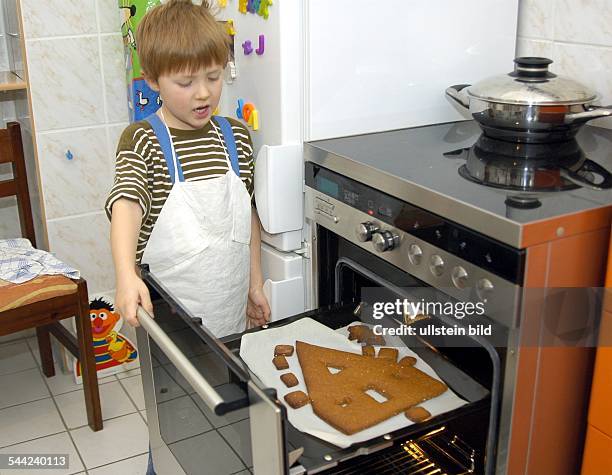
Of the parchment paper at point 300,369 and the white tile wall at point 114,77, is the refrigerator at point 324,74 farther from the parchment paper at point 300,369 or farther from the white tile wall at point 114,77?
the white tile wall at point 114,77

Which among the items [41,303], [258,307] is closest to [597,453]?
[258,307]

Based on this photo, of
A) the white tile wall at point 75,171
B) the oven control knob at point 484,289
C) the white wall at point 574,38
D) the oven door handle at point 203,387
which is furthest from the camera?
the white tile wall at point 75,171

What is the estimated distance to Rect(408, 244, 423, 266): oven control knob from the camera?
115 centimetres

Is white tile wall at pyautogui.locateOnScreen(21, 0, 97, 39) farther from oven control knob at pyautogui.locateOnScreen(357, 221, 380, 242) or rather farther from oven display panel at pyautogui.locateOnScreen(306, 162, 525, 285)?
oven control knob at pyautogui.locateOnScreen(357, 221, 380, 242)

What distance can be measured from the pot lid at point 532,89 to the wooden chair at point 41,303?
1251mm

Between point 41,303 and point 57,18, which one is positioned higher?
point 57,18

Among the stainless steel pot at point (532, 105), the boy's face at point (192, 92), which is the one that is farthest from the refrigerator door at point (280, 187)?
the stainless steel pot at point (532, 105)

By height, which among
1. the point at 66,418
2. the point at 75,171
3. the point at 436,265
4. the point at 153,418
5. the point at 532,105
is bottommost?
the point at 66,418

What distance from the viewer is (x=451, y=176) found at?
1.17 m

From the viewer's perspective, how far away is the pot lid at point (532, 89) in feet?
3.92

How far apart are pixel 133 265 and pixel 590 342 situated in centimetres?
78

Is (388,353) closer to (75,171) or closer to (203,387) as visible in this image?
(203,387)

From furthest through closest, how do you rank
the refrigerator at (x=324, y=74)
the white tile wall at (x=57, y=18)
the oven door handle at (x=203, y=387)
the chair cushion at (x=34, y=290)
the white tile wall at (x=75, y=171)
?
1. the white tile wall at (x=75, y=171)
2. the white tile wall at (x=57, y=18)
3. the chair cushion at (x=34, y=290)
4. the refrigerator at (x=324, y=74)
5. the oven door handle at (x=203, y=387)

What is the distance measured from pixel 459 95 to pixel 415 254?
0.38m
